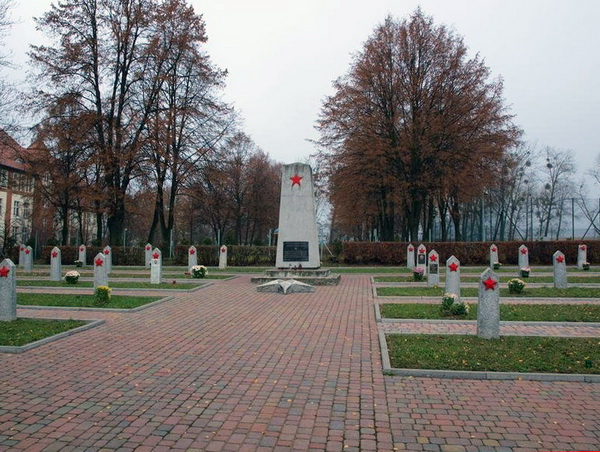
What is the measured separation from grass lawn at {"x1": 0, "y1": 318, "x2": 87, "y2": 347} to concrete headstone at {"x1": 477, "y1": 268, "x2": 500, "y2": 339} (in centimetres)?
806

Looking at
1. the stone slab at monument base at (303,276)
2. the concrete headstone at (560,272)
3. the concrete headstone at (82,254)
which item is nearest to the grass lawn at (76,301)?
the stone slab at monument base at (303,276)

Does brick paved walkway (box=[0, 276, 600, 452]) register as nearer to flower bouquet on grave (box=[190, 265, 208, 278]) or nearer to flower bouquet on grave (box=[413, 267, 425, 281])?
flower bouquet on grave (box=[413, 267, 425, 281])

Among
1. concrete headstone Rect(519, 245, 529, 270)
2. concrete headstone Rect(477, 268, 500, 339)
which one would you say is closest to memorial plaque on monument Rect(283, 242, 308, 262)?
concrete headstone Rect(519, 245, 529, 270)

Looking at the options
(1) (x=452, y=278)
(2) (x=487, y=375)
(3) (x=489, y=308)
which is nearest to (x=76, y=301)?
(1) (x=452, y=278)

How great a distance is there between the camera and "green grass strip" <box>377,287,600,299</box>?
14.6 meters

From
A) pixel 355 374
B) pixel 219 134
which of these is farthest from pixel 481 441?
pixel 219 134

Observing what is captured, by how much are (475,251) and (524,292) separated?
15940 millimetres

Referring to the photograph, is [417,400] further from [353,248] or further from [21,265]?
[21,265]

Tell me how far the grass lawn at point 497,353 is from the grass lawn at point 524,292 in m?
6.34

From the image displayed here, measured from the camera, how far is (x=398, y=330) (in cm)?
967

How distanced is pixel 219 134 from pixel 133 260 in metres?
10.8

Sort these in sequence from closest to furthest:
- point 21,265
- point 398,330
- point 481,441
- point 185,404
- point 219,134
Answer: point 481,441 → point 185,404 → point 398,330 → point 21,265 → point 219,134

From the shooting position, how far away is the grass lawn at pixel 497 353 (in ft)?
22.3

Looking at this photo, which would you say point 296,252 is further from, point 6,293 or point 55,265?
point 6,293
